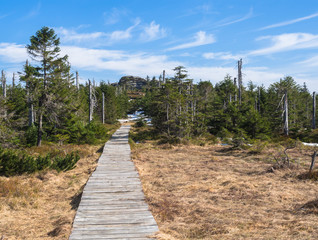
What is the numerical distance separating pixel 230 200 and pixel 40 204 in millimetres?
5654

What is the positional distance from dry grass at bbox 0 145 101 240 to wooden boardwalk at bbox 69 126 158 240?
1.15ft

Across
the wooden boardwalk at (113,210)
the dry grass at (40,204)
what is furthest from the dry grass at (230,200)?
the dry grass at (40,204)

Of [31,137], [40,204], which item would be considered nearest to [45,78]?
[31,137]

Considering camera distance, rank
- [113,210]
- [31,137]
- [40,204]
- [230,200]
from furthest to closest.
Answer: [31,137], [40,204], [230,200], [113,210]

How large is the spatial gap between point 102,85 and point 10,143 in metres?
31.2

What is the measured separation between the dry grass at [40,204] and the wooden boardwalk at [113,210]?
35 cm

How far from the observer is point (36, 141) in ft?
64.2

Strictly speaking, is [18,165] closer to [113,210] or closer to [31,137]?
[113,210]

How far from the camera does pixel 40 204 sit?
7.32m

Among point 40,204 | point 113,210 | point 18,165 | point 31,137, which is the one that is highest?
point 31,137

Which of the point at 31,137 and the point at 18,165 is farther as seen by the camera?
the point at 31,137

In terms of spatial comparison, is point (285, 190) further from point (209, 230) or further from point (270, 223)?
point (209, 230)

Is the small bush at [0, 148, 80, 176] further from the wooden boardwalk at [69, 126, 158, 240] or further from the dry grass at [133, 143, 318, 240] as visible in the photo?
the dry grass at [133, 143, 318, 240]

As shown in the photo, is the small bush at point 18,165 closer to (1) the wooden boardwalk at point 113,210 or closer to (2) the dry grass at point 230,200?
(1) the wooden boardwalk at point 113,210
